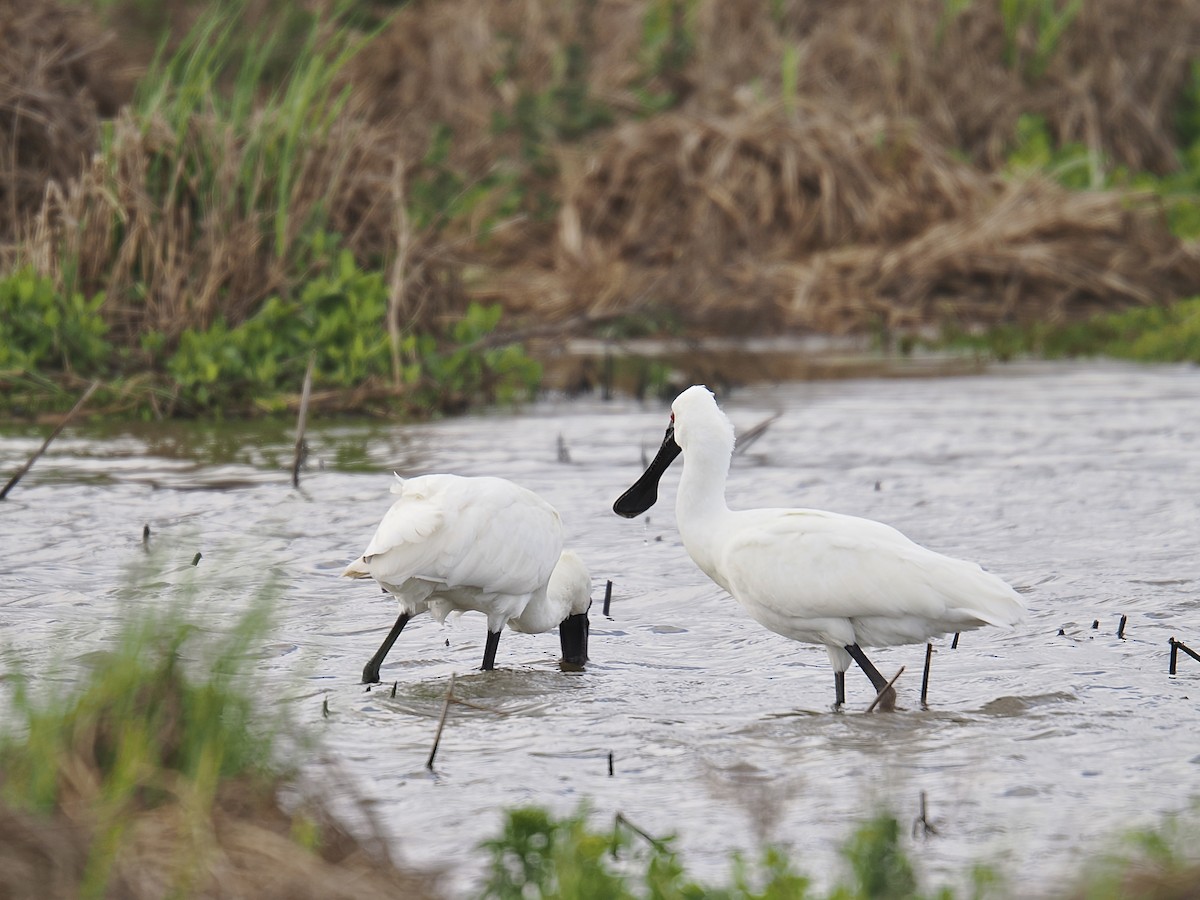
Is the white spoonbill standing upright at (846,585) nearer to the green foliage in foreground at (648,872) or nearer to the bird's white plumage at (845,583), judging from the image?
the bird's white plumage at (845,583)

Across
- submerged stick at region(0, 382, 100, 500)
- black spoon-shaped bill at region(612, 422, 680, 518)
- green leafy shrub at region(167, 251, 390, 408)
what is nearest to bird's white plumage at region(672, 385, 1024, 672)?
black spoon-shaped bill at region(612, 422, 680, 518)

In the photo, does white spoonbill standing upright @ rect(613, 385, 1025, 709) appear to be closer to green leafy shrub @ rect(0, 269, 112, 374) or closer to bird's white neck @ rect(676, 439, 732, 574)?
bird's white neck @ rect(676, 439, 732, 574)

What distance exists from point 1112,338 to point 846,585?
1110cm

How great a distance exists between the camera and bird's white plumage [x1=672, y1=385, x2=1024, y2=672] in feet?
17.4

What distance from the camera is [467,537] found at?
18.2 feet

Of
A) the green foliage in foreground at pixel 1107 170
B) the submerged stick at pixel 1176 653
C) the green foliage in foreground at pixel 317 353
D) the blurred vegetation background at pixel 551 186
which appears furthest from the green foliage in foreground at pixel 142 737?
the green foliage in foreground at pixel 1107 170

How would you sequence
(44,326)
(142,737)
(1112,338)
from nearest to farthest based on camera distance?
(142,737) → (44,326) → (1112,338)

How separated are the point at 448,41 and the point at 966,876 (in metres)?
20.5

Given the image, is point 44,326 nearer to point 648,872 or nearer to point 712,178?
point 648,872

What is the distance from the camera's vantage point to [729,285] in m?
15.8

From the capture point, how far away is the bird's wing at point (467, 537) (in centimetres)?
550

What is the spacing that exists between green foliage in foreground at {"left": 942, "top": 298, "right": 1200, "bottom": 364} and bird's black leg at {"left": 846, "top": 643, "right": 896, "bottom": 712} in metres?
10.1

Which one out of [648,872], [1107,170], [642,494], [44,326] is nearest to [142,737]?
[648,872]

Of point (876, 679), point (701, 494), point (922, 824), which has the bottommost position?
point (876, 679)
